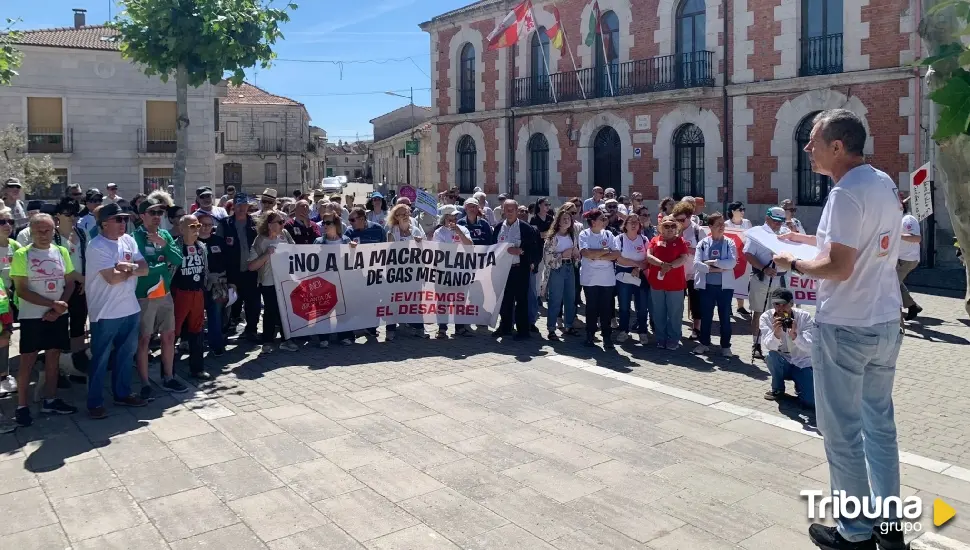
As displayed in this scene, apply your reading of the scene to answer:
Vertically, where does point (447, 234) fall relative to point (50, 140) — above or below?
below

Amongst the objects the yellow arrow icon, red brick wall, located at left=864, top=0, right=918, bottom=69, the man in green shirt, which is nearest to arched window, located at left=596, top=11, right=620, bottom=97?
red brick wall, located at left=864, top=0, right=918, bottom=69

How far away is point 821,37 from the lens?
19594 mm

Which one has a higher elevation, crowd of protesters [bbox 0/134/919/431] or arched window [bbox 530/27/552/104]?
arched window [bbox 530/27/552/104]

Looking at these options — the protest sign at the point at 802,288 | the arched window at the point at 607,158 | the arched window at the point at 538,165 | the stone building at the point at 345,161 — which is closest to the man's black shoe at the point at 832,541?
the protest sign at the point at 802,288

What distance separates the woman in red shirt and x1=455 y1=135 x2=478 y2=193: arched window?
20079mm

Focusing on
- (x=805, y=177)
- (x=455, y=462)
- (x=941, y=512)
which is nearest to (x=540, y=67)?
(x=805, y=177)

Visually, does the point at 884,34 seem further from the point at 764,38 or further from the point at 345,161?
the point at 345,161

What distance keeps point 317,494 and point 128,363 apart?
3019mm

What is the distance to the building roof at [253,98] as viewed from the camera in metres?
57.2

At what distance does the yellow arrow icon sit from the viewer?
189 inches

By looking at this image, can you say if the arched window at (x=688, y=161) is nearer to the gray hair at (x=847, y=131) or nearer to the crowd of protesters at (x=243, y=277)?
the crowd of protesters at (x=243, y=277)

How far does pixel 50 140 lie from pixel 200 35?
26.2 m

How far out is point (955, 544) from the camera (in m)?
4.48

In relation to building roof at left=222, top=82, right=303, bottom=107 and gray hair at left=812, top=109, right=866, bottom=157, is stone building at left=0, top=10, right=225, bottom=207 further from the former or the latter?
gray hair at left=812, top=109, right=866, bottom=157
